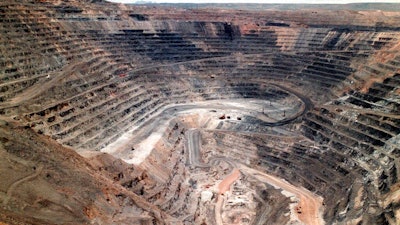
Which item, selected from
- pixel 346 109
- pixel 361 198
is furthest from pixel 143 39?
pixel 361 198

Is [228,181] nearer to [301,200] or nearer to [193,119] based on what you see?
[301,200]

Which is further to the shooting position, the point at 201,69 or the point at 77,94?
the point at 201,69

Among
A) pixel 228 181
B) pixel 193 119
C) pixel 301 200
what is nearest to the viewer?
pixel 301 200

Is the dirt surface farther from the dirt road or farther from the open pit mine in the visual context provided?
the dirt road

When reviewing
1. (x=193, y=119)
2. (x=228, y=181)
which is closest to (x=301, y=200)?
(x=228, y=181)

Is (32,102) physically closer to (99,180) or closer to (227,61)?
(99,180)

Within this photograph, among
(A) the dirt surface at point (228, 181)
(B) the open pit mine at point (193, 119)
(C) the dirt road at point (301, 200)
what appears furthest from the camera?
(A) the dirt surface at point (228, 181)

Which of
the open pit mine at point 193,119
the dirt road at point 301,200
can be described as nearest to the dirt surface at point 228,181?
the open pit mine at point 193,119

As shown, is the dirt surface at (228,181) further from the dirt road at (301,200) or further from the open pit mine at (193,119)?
the dirt road at (301,200)
